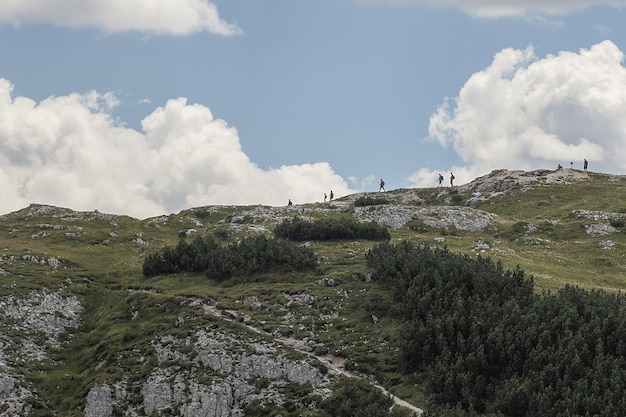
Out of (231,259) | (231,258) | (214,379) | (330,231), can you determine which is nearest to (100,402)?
(214,379)

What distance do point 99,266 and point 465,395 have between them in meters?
50.3

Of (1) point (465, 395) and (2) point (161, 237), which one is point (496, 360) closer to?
(1) point (465, 395)

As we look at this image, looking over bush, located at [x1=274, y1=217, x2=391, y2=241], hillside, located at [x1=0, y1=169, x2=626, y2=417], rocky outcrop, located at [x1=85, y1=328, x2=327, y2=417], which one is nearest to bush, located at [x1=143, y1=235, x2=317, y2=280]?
hillside, located at [x1=0, y1=169, x2=626, y2=417]

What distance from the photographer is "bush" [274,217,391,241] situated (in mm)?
80562

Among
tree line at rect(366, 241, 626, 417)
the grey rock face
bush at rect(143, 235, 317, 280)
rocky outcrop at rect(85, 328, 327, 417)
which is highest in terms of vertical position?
bush at rect(143, 235, 317, 280)

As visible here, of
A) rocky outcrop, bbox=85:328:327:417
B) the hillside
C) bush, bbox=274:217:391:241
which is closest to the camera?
rocky outcrop, bbox=85:328:327:417

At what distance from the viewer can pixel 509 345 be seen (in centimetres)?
3822

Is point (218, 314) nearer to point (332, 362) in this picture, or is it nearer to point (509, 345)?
point (332, 362)

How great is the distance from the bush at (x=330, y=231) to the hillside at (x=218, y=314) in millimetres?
2166

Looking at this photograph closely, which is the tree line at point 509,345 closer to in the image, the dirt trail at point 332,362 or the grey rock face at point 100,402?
the dirt trail at point 332,362

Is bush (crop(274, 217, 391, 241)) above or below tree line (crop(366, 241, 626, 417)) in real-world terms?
above

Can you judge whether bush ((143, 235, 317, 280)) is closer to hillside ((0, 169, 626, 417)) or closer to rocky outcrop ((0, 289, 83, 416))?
hillside ((0, 169, 626, 417))

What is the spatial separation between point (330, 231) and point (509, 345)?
4372cm

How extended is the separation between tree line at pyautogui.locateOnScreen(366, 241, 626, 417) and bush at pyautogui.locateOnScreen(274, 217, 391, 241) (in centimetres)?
3077
